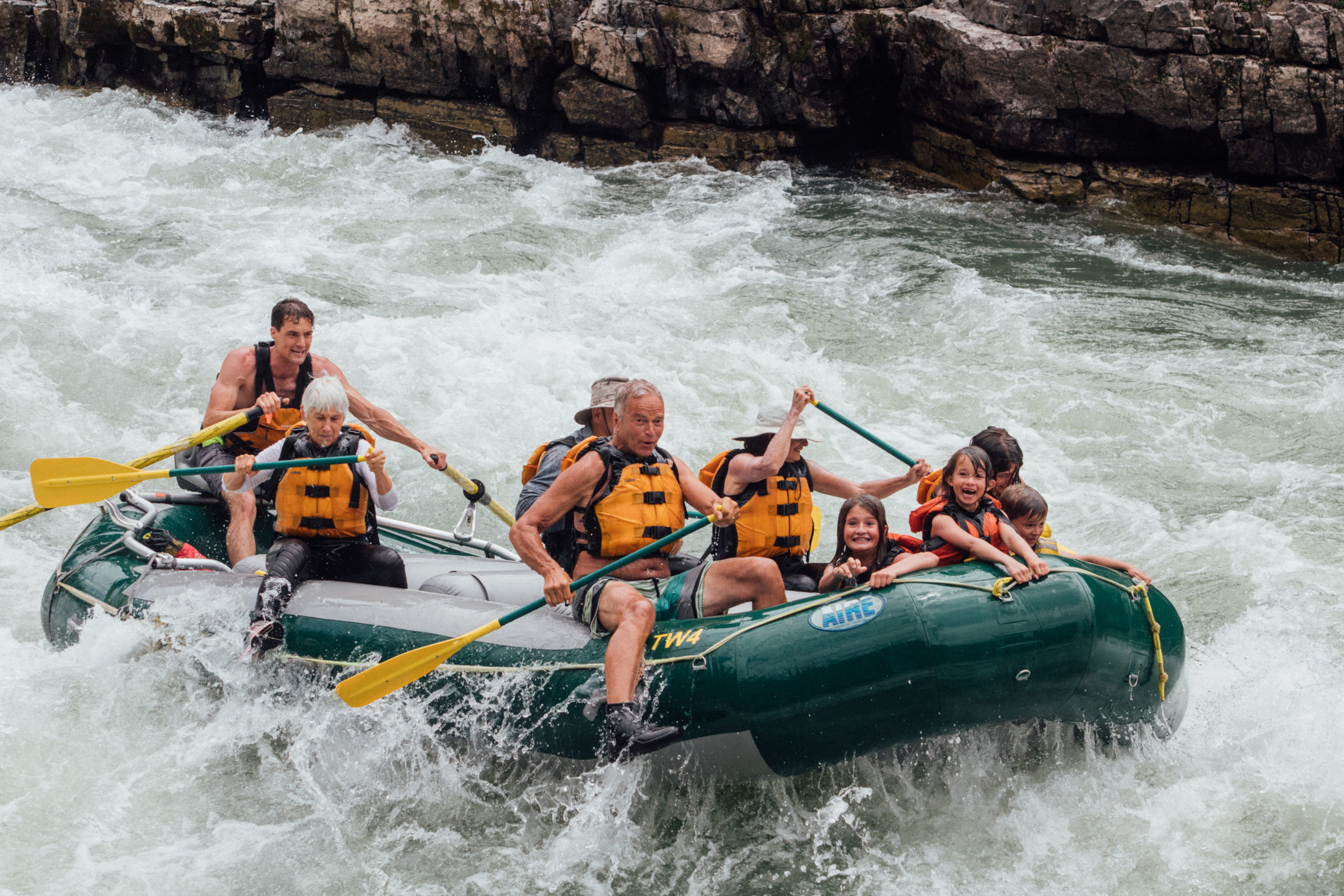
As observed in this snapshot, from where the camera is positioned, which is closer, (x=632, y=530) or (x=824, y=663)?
(x=824, y=663)

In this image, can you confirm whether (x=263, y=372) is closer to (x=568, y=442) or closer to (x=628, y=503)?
(x=568, y=442)

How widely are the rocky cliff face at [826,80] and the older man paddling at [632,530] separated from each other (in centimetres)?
816

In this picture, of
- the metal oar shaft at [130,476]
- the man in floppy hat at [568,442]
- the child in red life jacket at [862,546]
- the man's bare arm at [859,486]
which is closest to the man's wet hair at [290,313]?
the metal oar shaft at [130,476]

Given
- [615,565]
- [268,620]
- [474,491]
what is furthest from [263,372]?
[615,565]

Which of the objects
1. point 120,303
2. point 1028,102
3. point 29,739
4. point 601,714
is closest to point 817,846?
point 601,714

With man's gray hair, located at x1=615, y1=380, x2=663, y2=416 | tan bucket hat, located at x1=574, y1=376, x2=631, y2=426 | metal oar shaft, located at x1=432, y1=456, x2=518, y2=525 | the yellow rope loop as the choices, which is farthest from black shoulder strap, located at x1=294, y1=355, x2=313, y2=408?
the yellow rope loop

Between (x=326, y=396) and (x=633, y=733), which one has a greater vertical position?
(x=326, y=396)

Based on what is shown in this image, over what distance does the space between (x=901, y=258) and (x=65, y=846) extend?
26.0ft

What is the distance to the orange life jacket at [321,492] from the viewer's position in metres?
4.26

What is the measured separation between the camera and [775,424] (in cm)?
413

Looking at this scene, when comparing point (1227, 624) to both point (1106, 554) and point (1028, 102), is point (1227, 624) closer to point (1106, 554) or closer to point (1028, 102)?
point (1106, 554)

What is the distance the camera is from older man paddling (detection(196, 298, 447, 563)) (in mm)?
4660

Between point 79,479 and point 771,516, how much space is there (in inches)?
Result: 110

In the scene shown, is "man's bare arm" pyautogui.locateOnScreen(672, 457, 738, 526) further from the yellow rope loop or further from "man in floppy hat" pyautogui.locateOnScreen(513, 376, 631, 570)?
the yellow rope loop
